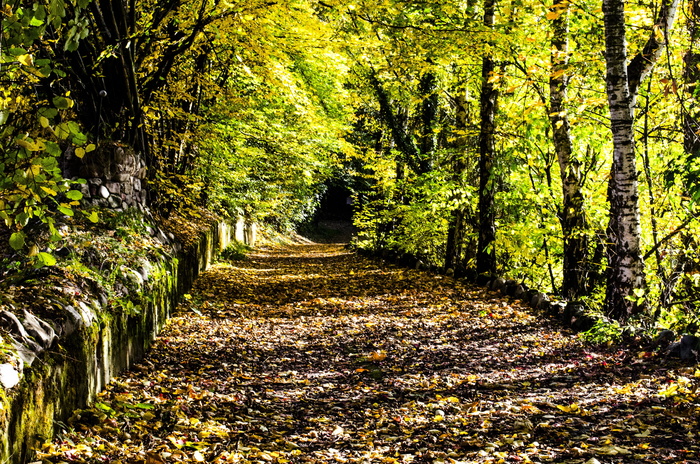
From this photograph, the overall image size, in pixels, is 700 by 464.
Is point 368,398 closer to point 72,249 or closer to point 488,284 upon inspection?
point 72,249

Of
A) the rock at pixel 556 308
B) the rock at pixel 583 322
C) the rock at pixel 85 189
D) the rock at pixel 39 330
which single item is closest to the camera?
the rock at pixel 39 330

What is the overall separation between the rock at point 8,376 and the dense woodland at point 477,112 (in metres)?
0.97

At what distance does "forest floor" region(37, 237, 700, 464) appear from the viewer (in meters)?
3.53

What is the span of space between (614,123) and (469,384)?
341 cm

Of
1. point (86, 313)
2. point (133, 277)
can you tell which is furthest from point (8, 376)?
point (133, 277)

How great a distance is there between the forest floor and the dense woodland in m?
1.27

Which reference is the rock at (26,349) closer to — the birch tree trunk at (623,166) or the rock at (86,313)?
the rock at (86,313)

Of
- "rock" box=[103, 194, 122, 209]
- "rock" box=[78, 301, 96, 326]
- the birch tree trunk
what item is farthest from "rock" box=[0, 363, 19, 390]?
the birch tree trunk

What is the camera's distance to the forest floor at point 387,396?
3.53 m

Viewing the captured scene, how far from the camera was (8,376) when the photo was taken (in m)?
2.76

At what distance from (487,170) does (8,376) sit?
8.95 meters

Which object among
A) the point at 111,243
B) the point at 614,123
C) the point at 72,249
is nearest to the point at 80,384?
the point at 72,249

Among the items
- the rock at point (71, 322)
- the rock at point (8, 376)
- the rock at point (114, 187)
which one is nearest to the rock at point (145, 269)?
the rock at point (114, 187)

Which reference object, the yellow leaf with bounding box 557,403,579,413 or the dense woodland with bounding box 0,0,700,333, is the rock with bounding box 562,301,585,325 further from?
the yellow leaf with bounding box 557,403,579,413
